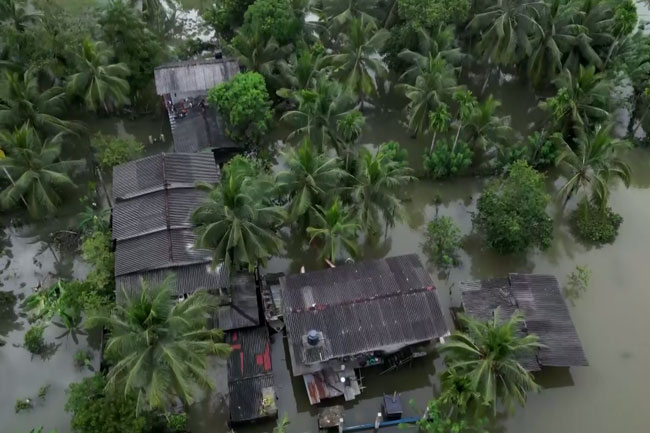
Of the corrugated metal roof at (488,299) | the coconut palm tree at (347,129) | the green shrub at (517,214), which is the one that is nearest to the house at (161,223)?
the coconut palm tree at (347,129)

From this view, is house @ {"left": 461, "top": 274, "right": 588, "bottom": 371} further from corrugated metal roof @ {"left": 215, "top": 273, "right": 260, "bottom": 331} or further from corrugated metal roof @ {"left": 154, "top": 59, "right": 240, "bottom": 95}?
corrugated metal roof @ {"left": 154, "top": 59, "right": 240, "bottom": 95}

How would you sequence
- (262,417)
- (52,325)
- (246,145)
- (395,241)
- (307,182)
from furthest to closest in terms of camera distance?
(246,145) → (395,241) → (52,325) → (307,182) → (262,417)

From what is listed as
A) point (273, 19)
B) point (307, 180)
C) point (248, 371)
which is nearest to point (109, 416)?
point (248, 371)

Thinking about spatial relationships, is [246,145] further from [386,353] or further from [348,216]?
[386,353]

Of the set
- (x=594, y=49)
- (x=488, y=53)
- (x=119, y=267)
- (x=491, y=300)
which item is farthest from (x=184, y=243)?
(x=594, y=49)

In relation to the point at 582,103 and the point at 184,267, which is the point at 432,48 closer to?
the point at 582,103

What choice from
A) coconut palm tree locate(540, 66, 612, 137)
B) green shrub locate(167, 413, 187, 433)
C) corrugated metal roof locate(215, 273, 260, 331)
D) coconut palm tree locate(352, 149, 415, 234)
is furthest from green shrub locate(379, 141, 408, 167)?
green shrub locate(167, 413, 187, 433)
